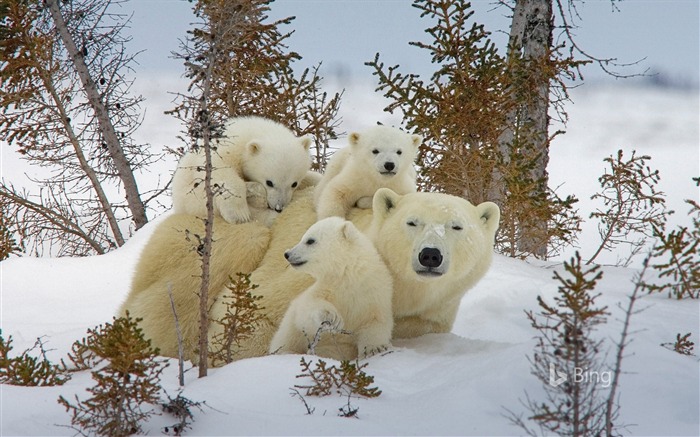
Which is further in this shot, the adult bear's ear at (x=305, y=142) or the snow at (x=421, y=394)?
the adult bear's ear at (x=305, y=142)

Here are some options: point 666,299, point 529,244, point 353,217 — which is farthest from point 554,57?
point 353,217

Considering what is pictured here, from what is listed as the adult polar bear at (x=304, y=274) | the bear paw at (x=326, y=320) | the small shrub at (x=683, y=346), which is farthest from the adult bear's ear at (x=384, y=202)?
the small shrub at (x=683, y=346)

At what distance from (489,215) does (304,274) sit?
1403mm

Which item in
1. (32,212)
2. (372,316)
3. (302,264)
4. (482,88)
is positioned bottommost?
(372,316)

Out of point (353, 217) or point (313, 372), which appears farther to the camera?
point (353, 217)

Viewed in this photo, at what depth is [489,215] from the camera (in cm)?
468

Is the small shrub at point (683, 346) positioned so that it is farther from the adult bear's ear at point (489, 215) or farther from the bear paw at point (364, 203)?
the bear paw at point (364, 203)

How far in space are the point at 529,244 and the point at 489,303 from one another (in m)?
3.16

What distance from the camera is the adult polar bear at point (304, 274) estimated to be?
4344 mm

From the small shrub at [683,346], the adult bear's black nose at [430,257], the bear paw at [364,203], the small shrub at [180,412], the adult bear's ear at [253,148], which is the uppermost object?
the adult bear's ear at [253,148]

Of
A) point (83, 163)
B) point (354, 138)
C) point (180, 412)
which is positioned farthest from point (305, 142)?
point (83, 163)

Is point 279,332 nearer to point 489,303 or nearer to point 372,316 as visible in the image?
point 372,316

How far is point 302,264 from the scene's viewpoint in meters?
4.22

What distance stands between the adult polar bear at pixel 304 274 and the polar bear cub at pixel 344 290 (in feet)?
0.64
